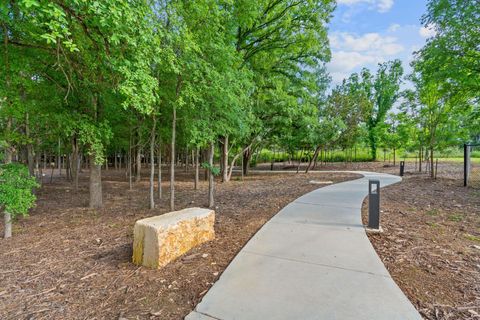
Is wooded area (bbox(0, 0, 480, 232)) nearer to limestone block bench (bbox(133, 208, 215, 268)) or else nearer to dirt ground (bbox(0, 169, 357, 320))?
dirt ground (bbox(0, 169, 357, 320))

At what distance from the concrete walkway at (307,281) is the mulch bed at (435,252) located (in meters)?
0.25

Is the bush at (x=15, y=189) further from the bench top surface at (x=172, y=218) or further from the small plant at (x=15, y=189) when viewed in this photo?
the bench top surface at (x=172, y=218)

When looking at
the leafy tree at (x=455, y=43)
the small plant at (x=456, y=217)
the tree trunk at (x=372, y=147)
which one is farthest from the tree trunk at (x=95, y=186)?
the tree trunk at (x=372, y=147)

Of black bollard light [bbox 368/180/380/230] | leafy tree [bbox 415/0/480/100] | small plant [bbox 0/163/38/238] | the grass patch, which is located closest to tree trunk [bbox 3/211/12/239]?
small plant [bbox 0/163/38/238]

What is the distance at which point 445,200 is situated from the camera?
6652 mm

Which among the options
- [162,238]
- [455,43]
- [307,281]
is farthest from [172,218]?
[455,43]

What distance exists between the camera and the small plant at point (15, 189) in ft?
12.6

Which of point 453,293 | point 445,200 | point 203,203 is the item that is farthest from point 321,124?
point 453,293

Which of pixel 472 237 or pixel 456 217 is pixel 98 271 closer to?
pixel 472 237

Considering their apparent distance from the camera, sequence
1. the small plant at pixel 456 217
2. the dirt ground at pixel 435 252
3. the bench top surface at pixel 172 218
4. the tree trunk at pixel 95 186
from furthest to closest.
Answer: the tree trunk at pixel 95 186
the small plant at pixel 456 217
the bench top surface at pixel 172 218
the dirt ground at pixel 435 252

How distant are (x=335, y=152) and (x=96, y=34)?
32.0m

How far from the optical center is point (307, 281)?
2.60 metres

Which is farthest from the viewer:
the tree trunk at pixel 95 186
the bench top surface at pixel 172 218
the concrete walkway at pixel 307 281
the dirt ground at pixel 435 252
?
the tree trunk at pixel 95 186

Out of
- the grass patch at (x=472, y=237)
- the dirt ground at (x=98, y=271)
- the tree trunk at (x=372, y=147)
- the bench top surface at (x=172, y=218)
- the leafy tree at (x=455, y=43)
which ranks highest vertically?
the leafy tree at (x=455, y=43)
